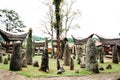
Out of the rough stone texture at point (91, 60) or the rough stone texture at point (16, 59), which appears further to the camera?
the rough stone texture at point (91, 60)

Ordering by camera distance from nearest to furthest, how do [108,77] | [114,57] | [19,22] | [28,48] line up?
[108,77]
[28,48]
[114,57]
[19,22]

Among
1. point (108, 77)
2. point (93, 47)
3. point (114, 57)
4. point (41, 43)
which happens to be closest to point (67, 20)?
point (41, 43)

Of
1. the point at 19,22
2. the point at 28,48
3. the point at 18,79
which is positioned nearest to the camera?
the point at 18,79

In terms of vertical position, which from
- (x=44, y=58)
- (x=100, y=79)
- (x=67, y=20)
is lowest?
(x=100, y=79)

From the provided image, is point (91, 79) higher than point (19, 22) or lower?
lower

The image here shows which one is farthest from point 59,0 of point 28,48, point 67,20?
point 28,48

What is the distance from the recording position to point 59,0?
110 feet

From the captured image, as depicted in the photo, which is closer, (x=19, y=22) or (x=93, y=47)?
(x=93, y=47)

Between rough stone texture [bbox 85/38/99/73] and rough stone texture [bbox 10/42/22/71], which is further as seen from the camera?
rough stone texture [bbox 85/38/99/73]

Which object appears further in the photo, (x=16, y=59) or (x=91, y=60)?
(x=91, y=60)

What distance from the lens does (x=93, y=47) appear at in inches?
761

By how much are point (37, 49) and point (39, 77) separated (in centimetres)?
2898

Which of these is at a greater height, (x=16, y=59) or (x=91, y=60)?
(x=16, y=59)

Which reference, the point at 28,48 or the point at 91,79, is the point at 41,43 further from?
the point at 91,79
